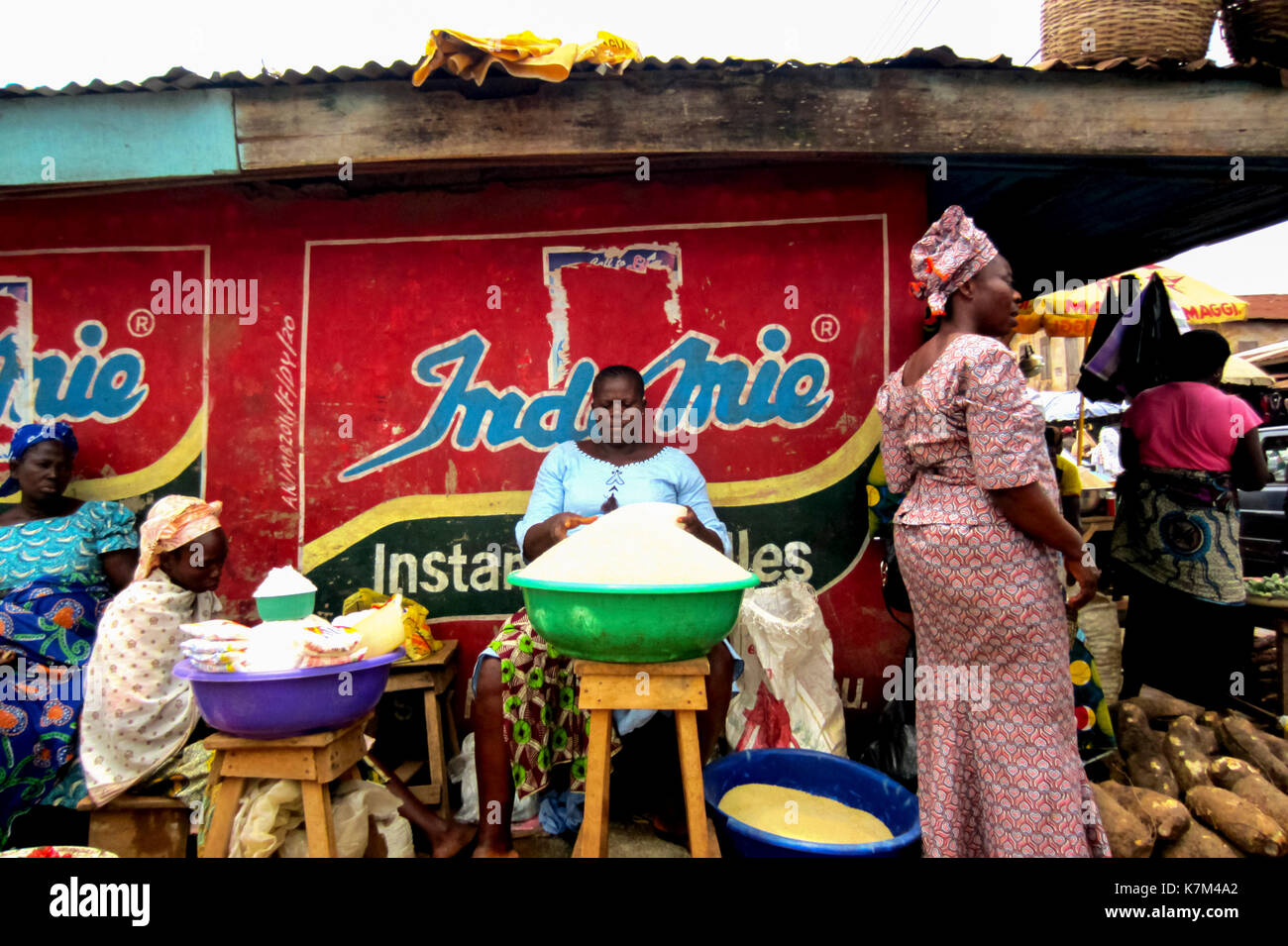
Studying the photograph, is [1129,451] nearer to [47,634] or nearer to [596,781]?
[596,781]

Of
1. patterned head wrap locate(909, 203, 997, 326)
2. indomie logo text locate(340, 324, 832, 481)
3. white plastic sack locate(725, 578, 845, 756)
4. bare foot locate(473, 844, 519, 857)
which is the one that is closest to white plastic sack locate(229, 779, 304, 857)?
bare foot locate(473, 844, 519, 857)

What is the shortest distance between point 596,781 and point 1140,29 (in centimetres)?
366

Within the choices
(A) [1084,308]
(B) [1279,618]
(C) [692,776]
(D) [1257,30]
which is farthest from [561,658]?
(A) [1084,308]

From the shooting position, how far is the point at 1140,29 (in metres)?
3.04

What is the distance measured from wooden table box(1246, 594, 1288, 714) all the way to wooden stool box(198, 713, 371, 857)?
488 centimetres

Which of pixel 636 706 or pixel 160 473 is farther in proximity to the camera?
pixel 160 473

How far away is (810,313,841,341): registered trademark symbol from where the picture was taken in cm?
371

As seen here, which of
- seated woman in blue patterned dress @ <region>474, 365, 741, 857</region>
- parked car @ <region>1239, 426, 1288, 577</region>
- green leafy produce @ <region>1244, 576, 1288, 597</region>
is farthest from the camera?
parked car @ <region>1239, 426, 1288, 577</region>

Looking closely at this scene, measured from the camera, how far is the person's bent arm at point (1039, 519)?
2143 millimetres

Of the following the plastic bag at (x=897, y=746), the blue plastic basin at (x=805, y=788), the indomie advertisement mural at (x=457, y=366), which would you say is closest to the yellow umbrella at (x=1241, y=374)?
the indomie advertisement mural at (x=457, y=366)

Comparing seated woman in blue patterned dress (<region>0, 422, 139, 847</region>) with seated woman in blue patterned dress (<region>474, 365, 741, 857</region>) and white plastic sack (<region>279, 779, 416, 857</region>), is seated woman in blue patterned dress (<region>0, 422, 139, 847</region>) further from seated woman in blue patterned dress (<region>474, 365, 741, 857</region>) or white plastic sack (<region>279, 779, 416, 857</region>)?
seated woman in blue patterned dress (<region>474, 365, 741, 857</region>)

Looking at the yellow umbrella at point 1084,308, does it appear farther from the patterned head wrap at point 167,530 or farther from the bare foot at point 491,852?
the patterned head wrap at point 167,530

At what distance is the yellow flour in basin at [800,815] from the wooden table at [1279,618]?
10.1 ft
